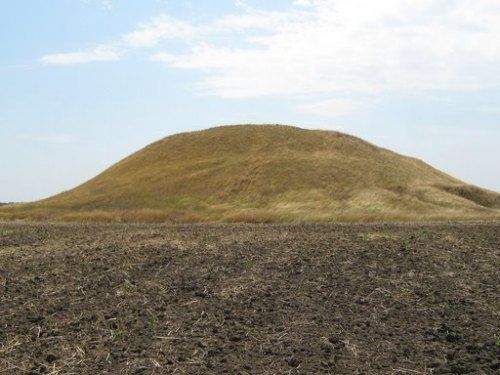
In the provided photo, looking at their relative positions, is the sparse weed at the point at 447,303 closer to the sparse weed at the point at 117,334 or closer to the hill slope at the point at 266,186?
the sparse weed at the point at 117,334

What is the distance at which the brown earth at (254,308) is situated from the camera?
8758mm

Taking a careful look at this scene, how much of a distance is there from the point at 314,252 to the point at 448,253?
3298mm

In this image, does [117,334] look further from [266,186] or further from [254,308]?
[266,186]

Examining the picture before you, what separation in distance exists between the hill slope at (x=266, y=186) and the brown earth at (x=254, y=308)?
1831 centimetres

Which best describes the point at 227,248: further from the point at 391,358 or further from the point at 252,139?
the point at 252,139

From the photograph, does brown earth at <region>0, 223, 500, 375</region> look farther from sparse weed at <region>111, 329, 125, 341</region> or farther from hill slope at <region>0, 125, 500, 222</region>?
hill slope at <region>0, 125, 500, 222</region>

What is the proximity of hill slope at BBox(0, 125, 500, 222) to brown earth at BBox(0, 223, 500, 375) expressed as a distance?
18.3 m

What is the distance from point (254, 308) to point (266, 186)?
113 ft

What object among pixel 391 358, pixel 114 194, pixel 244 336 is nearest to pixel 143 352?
pixel 244 336

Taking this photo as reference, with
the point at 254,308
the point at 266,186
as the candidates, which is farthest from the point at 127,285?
the point at 266,186

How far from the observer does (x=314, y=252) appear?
14375mm

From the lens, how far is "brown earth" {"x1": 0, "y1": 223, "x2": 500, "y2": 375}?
28.7 feet

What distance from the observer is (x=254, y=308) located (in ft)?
34.9

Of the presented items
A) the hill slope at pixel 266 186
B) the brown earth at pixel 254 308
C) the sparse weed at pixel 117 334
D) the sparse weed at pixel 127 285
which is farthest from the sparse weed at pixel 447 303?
the hill slope at pixel 266 186
